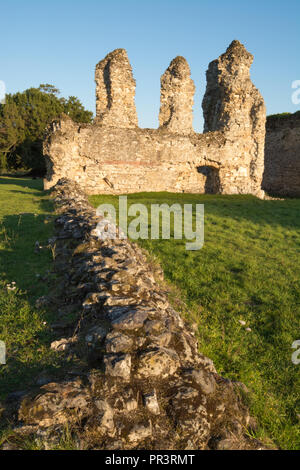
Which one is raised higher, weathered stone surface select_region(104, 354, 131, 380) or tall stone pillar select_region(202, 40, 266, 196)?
tall stone pillar select_region(202, 40, 266, 196)

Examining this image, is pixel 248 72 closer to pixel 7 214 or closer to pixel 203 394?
pixel 7 214

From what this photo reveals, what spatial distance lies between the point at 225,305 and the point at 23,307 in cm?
329

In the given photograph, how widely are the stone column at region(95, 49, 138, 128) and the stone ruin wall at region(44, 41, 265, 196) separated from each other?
0.19 feet

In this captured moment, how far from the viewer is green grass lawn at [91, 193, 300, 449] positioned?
331 centimetres

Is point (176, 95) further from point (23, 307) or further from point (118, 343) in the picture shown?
point (118, 343)

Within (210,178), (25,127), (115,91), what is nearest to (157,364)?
(210,178)

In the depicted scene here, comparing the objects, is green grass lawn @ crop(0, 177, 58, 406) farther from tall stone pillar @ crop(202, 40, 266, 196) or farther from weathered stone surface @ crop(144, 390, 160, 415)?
tall stone pillar @ crop(202, 40, 266, 196)

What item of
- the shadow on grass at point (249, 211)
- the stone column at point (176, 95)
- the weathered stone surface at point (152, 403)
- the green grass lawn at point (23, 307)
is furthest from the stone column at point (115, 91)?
the weathered stone surface at point (152, 403)

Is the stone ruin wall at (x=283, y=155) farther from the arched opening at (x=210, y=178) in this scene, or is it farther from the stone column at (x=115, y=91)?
the stone column at (x=115, y=91)

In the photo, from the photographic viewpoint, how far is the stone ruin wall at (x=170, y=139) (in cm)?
1691

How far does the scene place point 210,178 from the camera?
2052cm

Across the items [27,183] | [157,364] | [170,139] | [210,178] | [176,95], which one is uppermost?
[176,95]

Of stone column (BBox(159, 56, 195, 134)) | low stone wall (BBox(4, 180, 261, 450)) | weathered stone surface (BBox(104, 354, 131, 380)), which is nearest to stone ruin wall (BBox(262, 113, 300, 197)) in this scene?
stone column (BBox(159, 56, 195, 134))
